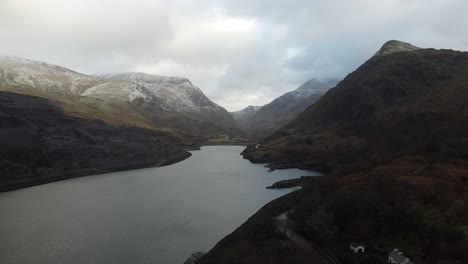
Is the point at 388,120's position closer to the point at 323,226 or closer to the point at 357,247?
the point at 323,226

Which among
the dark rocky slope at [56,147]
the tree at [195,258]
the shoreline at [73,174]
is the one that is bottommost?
the tree at [195,258]

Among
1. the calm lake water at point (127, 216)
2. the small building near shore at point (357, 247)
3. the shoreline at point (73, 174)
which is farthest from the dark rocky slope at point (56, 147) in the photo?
the small building near shore at point (357, 247)

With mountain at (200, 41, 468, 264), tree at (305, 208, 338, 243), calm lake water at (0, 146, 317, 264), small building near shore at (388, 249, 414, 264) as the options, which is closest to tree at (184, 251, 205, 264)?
mountain at (200, 41, 468, 264)

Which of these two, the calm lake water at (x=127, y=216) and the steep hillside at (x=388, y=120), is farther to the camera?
the steep hillside at (x=388, y=120)

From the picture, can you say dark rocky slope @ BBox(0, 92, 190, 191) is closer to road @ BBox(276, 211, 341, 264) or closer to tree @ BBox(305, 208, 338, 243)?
road @ BBox(276, 211, 341, 264)

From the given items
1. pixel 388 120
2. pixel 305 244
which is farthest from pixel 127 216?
pixel 388 120

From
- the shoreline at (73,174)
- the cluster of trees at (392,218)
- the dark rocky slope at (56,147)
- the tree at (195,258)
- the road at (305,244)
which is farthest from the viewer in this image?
the dark rocky slope at (56,147)

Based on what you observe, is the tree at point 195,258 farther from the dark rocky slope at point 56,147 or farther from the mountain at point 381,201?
the dark rocky slope at point 56,147
